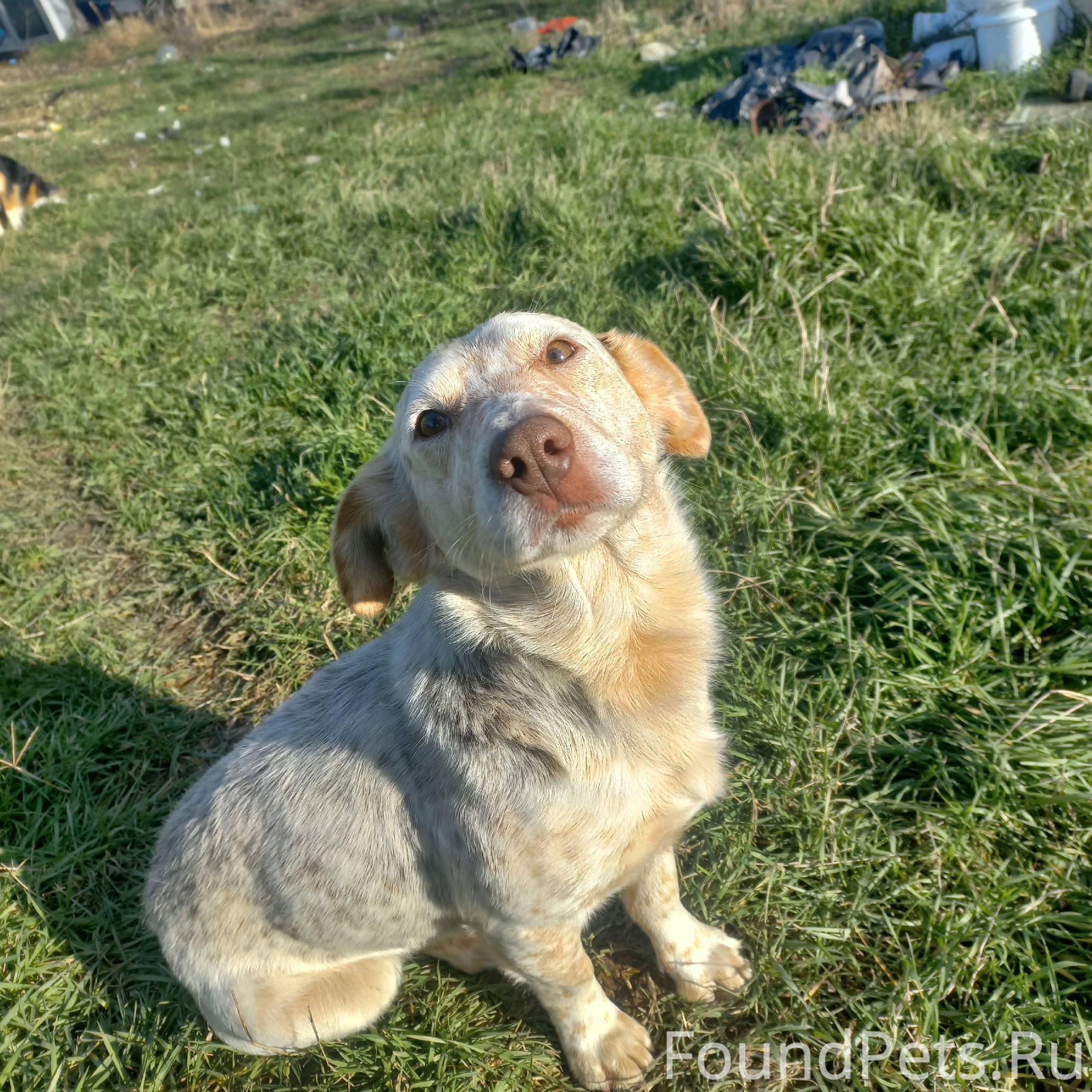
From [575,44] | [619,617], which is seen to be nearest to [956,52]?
[575,44]

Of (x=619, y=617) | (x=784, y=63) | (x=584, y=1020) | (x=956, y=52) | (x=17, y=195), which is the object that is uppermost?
(x=17, y=195)

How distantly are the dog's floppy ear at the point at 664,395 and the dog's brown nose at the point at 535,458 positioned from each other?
0.68 meters

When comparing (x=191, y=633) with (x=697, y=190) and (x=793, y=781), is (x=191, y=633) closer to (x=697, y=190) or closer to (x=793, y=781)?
(x=793, y=781)

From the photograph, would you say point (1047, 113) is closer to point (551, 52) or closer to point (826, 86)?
point (826, 86)

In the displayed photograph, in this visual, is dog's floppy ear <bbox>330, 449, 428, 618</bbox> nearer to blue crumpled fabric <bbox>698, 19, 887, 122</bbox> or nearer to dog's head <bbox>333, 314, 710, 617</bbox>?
dog's head <bbox>333, 314, 710, 617</bbox>

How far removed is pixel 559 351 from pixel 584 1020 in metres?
1.89

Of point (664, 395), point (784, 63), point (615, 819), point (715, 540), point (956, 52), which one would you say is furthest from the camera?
point (784, 63)

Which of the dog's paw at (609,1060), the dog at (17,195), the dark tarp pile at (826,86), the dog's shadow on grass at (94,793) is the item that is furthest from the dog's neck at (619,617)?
the dog at (17,195)

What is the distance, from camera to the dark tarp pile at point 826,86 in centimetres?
662

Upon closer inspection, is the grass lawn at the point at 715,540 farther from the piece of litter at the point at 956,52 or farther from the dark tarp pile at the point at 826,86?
the piece of litter at the point at 956,52

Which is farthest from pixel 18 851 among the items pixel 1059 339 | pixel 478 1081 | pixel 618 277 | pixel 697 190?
pixel 697 190

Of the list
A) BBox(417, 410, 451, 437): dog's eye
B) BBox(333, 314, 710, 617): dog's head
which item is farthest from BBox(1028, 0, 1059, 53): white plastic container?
BBox(417, 410, 451, 437): dog's eye

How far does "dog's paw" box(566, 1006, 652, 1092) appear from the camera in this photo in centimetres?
225

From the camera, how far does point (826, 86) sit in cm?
677
